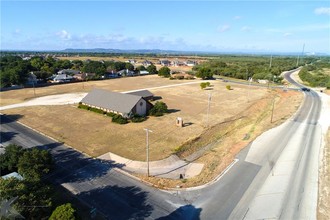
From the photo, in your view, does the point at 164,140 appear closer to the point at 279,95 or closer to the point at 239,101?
the point at 239,101

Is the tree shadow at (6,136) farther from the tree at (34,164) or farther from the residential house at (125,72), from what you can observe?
the residential house at (125,72)

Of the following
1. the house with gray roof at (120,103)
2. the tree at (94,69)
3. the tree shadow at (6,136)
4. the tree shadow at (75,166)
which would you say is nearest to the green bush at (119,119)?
the house with gray roof at (120,103)

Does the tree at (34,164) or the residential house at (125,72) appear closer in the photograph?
the tree at (34,164)

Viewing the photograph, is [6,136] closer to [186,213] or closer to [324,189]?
[186,213]

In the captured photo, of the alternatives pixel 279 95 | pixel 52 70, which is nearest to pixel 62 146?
pixel 279 95

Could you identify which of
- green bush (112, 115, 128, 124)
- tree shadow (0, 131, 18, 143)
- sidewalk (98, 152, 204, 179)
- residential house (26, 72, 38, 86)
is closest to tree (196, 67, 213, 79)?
residential house (26, 72, 38, 86)

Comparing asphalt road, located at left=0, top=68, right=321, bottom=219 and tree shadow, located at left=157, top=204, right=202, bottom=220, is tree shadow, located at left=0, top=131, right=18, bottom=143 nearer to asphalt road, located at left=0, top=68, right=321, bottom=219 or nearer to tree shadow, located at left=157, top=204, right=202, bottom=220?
asphalt road, located at left=0, top=68, right=321, bottom=219
